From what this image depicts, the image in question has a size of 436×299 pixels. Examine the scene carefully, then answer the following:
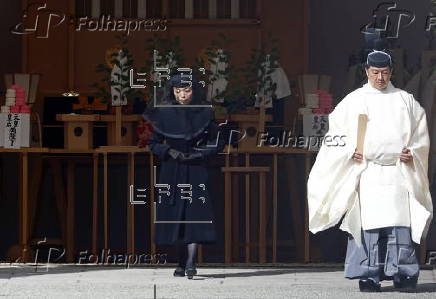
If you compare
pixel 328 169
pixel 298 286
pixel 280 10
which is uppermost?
pixel 280 10

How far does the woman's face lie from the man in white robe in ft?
4.60

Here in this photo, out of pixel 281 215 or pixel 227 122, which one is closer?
pixel 227 122

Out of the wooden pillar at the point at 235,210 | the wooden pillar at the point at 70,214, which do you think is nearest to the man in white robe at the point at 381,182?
the wooden pillar at the point at 235,210

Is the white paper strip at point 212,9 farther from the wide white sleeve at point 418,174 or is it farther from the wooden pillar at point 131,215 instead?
the wide white sleeve at point 418,174

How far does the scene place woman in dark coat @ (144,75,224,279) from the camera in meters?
14.2

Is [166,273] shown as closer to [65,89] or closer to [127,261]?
[127,261]

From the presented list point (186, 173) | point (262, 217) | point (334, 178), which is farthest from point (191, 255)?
point (334, 178)

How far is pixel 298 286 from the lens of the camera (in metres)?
13.7

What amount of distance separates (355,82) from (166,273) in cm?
273

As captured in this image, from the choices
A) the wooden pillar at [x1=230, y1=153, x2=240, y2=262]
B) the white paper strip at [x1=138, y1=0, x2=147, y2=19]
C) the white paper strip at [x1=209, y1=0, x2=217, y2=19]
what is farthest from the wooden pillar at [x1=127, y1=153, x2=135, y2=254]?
the white paper strip at [x1=209, y1=0, x2=217, y2=19]

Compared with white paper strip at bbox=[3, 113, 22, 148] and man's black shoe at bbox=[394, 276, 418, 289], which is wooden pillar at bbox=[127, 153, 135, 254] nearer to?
white paper strip at bbox=[3, 113, 22, 148]

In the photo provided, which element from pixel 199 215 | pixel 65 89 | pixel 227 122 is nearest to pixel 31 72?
pixel 65 89

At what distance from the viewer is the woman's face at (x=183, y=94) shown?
46.6 ft

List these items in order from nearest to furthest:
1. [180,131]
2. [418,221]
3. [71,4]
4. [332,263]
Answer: [418,221] → [180,131] → [332,263] → [71,4]
